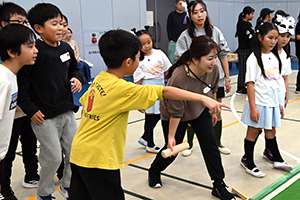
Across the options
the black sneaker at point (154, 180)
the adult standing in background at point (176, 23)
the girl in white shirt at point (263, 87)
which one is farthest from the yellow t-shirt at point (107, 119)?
the adult standing in background at point (176, 23)

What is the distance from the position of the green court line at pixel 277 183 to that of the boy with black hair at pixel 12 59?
179 centimetres

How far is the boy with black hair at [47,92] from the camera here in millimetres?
2289

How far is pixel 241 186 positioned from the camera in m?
2.75

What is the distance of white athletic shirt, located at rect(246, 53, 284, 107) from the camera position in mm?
2842

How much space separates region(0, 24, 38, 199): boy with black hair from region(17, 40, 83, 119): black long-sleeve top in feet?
0.49

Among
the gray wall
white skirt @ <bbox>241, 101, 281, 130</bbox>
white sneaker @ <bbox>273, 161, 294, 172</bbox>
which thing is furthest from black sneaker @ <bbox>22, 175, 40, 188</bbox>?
the gray wall

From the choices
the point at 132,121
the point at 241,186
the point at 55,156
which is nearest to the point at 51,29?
the point at 55,156

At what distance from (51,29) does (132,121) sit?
2.78 metres

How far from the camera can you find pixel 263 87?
9.33ft

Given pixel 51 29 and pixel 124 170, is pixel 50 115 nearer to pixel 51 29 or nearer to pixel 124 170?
pixel 51 29

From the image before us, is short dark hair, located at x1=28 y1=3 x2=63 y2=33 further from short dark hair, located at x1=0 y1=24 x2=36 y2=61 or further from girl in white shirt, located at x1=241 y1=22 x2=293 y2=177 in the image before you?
girl in white shirt, located at x1=241 y1=22 x2=293 y2=177

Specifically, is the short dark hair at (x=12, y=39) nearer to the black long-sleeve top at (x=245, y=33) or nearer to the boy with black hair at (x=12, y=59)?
the boy with black hair at (x=12, y=59)

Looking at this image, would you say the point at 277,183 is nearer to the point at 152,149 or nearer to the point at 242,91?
the point at 152,149

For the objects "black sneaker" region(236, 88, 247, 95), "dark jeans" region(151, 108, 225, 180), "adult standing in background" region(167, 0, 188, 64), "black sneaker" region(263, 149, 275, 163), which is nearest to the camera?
"dark jeans" region(151, 108, 225, 180)
